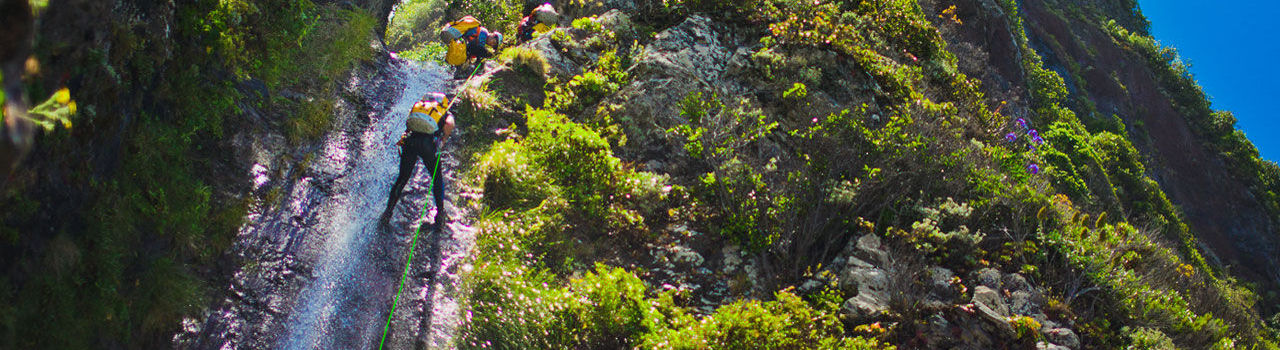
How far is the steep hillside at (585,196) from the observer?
20.5ft

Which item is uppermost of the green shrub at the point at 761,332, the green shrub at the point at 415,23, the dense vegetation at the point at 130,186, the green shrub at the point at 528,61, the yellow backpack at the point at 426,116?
the green shrub at the point at 415,23

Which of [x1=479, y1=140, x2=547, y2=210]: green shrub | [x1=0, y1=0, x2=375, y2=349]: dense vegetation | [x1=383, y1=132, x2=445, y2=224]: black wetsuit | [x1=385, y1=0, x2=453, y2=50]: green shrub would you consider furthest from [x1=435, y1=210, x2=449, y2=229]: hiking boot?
[x1=385, y1=0, x2=453, y2=50]: green shrub

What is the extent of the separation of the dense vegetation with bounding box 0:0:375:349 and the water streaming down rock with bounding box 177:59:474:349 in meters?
0.35

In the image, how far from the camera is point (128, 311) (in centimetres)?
628

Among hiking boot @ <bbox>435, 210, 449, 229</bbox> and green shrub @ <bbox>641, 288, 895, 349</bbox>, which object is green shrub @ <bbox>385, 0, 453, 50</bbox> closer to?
hiking boot @ <bbox>435, 210, 449, 229</bbox>

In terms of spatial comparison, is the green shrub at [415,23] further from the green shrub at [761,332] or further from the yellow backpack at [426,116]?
the green shrub at [761,332]

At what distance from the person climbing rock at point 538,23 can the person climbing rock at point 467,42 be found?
48.5 inches

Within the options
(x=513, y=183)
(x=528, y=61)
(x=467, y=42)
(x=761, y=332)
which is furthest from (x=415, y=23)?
(x=761, y=332)

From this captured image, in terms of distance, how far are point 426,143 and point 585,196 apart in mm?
2279

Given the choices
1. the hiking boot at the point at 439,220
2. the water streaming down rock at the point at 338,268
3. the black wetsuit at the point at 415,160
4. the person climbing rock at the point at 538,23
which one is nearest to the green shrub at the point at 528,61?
the person climbing rock at the point at 538,23

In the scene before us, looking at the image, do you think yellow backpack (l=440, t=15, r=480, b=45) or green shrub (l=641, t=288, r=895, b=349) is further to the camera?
yellow backpack (l=440, t=15, r=480, b=45)

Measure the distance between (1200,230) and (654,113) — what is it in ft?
81.6

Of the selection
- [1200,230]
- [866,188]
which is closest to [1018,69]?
[1200,230]

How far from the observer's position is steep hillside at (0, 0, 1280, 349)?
6.26m
